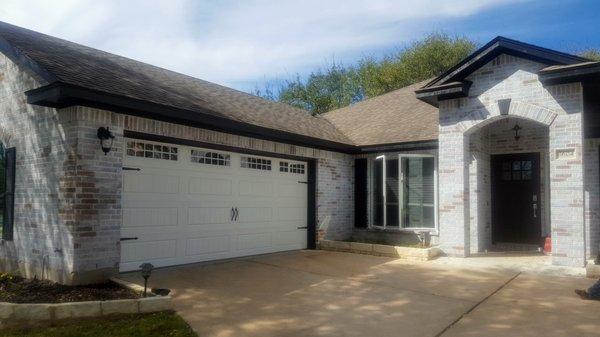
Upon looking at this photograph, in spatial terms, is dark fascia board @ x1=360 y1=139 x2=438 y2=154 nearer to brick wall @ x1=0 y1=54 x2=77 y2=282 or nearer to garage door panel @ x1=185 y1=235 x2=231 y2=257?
garage door panel @ x1=185 y1=235 x2=231 y2=257

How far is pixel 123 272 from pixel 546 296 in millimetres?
6537

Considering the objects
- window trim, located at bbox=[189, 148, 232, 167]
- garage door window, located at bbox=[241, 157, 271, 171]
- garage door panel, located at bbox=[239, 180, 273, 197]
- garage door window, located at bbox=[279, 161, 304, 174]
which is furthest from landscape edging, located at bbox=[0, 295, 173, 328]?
garage door window, located at bbox=[279, 161, 304, 174]

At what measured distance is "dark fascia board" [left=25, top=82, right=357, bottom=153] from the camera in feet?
20.9

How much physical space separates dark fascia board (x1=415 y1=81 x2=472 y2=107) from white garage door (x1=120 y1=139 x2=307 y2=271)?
3.50m

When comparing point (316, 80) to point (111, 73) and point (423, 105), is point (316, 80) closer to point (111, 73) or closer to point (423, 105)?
point (423, 105)

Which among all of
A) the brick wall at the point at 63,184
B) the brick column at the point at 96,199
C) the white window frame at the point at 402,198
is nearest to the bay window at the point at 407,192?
the white window frame at the point at 402,198

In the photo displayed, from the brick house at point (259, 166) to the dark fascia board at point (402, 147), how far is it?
0.04m

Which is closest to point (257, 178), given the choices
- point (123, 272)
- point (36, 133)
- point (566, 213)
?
point (123, 272)

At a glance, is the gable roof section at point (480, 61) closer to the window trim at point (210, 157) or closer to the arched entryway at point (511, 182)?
the arched entryway at point (511, 182)

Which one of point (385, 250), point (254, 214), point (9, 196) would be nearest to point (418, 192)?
point (385, 250)

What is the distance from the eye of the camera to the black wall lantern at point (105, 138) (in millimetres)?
6781

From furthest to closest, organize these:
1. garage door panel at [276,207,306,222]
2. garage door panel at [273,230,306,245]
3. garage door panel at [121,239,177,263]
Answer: garage door panel at [276,207,306,222], garage door panel at [273,230,306,245], garage door panel at [121,239,177,263]

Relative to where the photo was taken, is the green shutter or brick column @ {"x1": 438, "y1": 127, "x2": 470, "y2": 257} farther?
brick column @ {"x1": 438, "y1": 127, "x2": 470, "y2": 257}

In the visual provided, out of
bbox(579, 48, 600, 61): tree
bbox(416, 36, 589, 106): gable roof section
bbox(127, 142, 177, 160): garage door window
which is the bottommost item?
bbox(127, 142, 177, 160): garage door window
